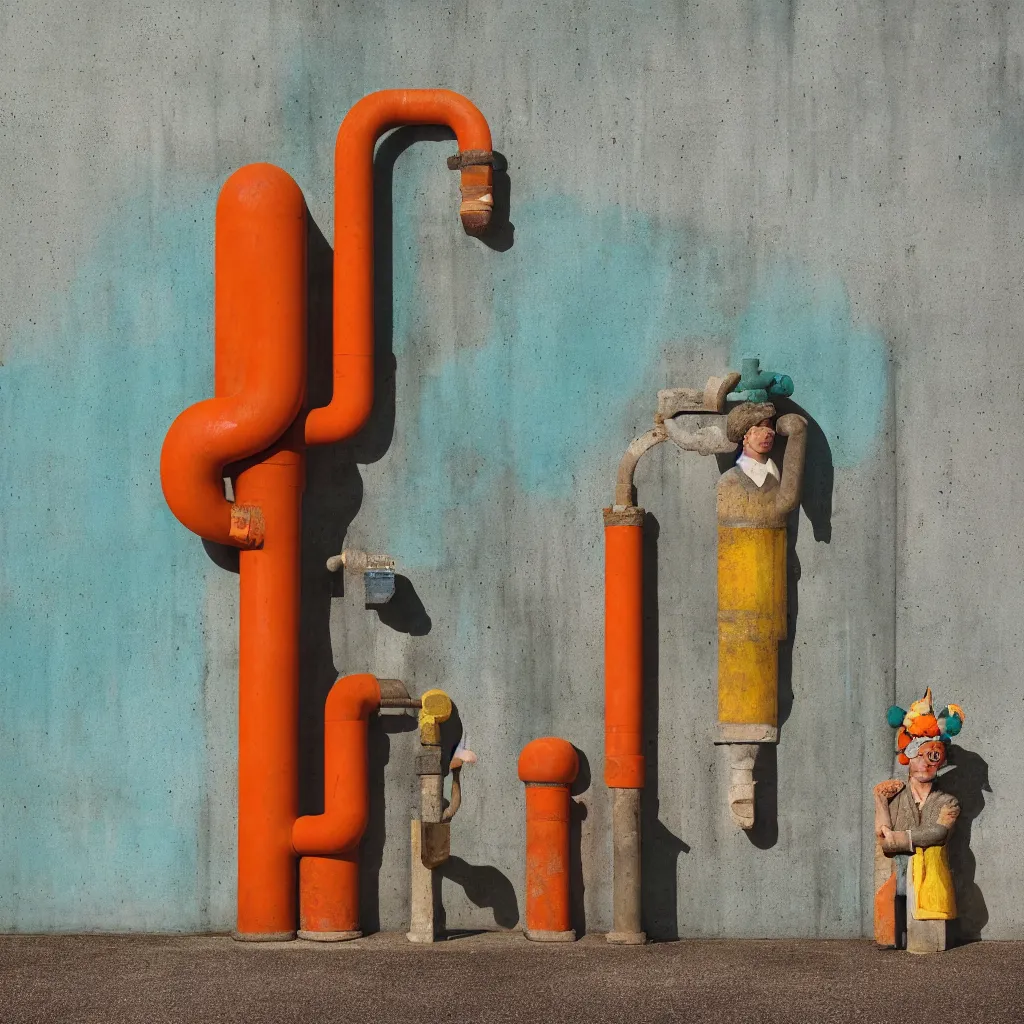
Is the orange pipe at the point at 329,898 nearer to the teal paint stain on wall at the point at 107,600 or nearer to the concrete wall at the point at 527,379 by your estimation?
the concrete wall at the point at 527,379

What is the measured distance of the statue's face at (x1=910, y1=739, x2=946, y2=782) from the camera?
7.18 meters

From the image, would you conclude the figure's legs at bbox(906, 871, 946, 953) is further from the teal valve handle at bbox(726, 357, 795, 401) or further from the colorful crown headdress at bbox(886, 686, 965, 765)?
the teal valve handle at bbox(726, 357, 795, 401)

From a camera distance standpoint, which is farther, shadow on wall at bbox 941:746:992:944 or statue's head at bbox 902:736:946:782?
shadow on wall at bbox 941:746:992:944

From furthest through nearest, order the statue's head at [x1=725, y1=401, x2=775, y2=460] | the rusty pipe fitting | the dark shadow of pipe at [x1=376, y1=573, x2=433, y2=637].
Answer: the dark shadow of pipe at [x1=376, y1=573, x2=433, y2=637] < the rusty pipe fitting < the statue's head at [x1=725, y1=401, x2=775, y2=460]

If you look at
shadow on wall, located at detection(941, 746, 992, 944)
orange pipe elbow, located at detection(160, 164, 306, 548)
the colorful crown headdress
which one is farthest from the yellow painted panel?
orange pipe elbow, located at detection(160, 164, 306, 548)

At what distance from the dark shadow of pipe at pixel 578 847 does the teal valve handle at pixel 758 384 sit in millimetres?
1624

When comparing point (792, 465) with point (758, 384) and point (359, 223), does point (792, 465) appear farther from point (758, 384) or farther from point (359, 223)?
point (359, 223)

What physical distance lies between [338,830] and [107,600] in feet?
4.55

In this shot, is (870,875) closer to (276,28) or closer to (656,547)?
(656,547)

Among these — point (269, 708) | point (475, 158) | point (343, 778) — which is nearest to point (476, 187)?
point (475, 158)

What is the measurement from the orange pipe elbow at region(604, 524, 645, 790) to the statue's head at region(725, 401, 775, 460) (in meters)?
0.57

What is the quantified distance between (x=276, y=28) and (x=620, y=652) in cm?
298

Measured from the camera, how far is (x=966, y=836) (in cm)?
752

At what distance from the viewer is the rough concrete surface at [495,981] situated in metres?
6.21
